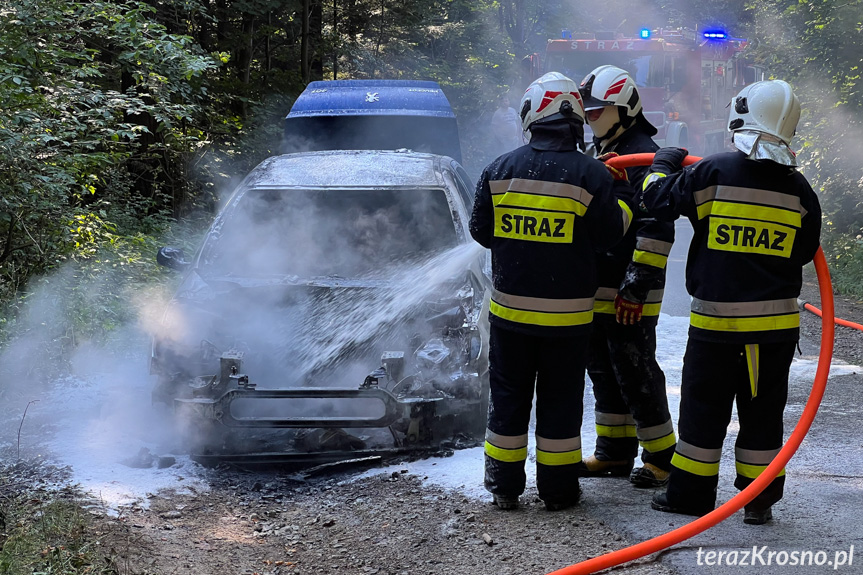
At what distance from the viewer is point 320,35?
52.0 feet

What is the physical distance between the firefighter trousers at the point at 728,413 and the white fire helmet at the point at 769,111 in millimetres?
888

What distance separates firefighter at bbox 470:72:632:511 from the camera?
3.71 m

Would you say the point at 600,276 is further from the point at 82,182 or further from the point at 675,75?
the point at 675,75

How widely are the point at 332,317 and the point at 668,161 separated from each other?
2194 millimetres

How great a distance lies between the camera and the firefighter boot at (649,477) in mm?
4160

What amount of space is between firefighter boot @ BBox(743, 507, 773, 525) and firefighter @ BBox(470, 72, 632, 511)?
2.41 feet

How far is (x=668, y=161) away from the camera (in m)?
3.76

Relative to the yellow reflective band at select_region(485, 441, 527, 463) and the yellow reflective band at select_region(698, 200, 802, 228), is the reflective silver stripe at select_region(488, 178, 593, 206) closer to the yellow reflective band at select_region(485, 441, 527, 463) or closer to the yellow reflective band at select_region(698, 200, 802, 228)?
the yellow reflective band at select_region(698, 200, 802, 228)

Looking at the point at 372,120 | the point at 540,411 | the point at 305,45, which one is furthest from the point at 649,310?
the point at 305,45

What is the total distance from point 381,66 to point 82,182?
985cm

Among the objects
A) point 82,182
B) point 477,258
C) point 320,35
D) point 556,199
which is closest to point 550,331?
point 556,199

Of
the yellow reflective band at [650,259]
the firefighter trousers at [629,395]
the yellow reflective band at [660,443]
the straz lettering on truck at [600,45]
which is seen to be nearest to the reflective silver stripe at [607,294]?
the firefighter trousers at [629,395]

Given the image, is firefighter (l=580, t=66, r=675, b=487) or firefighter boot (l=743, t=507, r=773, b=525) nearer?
firefighter boot (l=743, t=507, r=773, b=525)

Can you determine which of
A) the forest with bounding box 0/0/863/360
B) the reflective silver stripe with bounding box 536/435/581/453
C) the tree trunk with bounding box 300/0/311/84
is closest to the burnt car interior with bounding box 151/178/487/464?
the reflective silver stripe with bounding box 536/435/581/453
